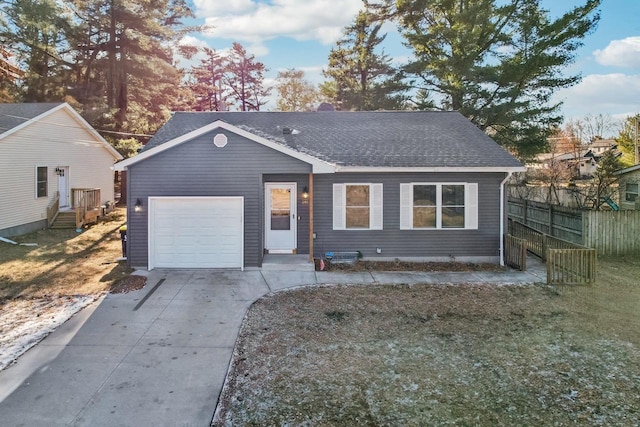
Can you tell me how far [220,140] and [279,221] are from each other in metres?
3.05

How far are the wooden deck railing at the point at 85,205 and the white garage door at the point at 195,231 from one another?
25.9 ft

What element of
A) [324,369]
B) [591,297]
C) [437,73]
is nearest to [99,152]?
[437,73]

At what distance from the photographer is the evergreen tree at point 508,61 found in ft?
61.6

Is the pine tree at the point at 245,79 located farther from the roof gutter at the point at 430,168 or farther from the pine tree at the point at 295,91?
the roof gutter at the point at 430,168

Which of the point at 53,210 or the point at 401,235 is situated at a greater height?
the point at 53,210

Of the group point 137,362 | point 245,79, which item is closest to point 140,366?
point 137,362

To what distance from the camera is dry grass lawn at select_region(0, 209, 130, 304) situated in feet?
30.8

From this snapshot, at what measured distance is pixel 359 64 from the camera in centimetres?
2891

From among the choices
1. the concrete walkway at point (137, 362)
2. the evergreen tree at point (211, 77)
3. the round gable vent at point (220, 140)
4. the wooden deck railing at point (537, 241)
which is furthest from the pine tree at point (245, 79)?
the concrete walkway at point (137, 362)

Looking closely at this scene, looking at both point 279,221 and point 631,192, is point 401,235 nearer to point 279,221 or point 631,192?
point 279,221

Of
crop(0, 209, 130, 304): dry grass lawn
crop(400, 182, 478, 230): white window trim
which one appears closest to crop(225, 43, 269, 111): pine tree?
crop(0, 209, 130, 304): dry grass lawn

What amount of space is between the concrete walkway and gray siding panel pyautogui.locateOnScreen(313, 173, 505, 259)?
2.71 meters

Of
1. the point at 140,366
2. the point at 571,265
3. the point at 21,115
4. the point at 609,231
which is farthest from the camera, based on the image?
the point at 21,115

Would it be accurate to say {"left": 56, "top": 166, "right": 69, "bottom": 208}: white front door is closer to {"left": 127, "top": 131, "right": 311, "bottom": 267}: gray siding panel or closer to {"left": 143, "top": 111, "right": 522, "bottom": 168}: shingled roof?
{"left": 143, "top": 111, "right": 522, "bottom": 168}: shingled roof
